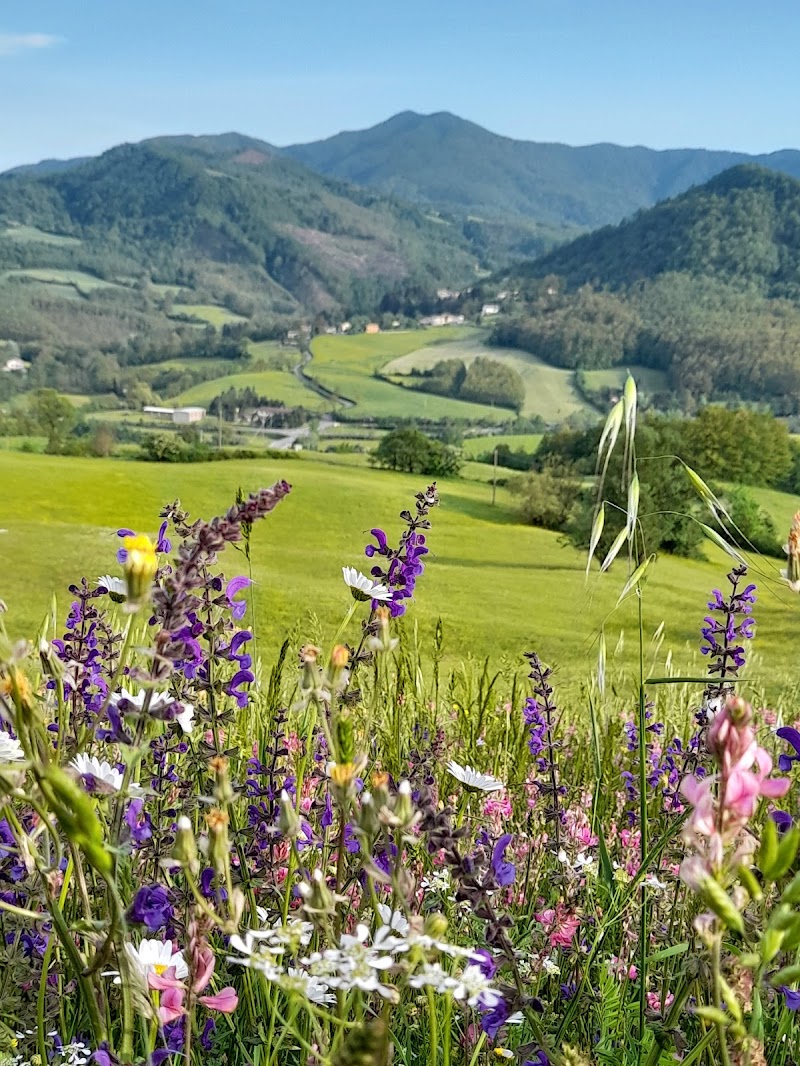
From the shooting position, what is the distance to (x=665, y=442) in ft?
110

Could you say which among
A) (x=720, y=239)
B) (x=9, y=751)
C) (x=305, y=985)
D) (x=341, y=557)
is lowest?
(x=341, y=557)

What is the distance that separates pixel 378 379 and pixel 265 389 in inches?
633

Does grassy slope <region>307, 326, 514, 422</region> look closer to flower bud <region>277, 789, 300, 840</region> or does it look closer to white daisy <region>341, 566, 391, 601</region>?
white daisy <region>341, 566, 391, 601</region>

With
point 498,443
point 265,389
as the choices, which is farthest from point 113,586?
point 265,389

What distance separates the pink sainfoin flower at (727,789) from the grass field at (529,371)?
10591 centimetres

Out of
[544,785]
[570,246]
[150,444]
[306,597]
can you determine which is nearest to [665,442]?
[306,597]

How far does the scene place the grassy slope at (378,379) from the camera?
355ft

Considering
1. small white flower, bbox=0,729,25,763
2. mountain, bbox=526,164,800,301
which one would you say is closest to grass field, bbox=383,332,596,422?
mountain, bbox=526,164,800,301

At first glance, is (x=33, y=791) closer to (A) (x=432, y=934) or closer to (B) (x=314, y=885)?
(B) (x=314, y=885)

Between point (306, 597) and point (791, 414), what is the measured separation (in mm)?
95350

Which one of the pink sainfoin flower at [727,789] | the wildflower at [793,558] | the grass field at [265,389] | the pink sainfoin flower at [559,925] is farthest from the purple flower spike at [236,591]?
the grass field at [265,389]

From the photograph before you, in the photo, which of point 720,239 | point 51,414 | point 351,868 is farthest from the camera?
point 720,239

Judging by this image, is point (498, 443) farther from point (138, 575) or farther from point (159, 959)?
point (138, 575)

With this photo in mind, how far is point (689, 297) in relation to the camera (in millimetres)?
144750
